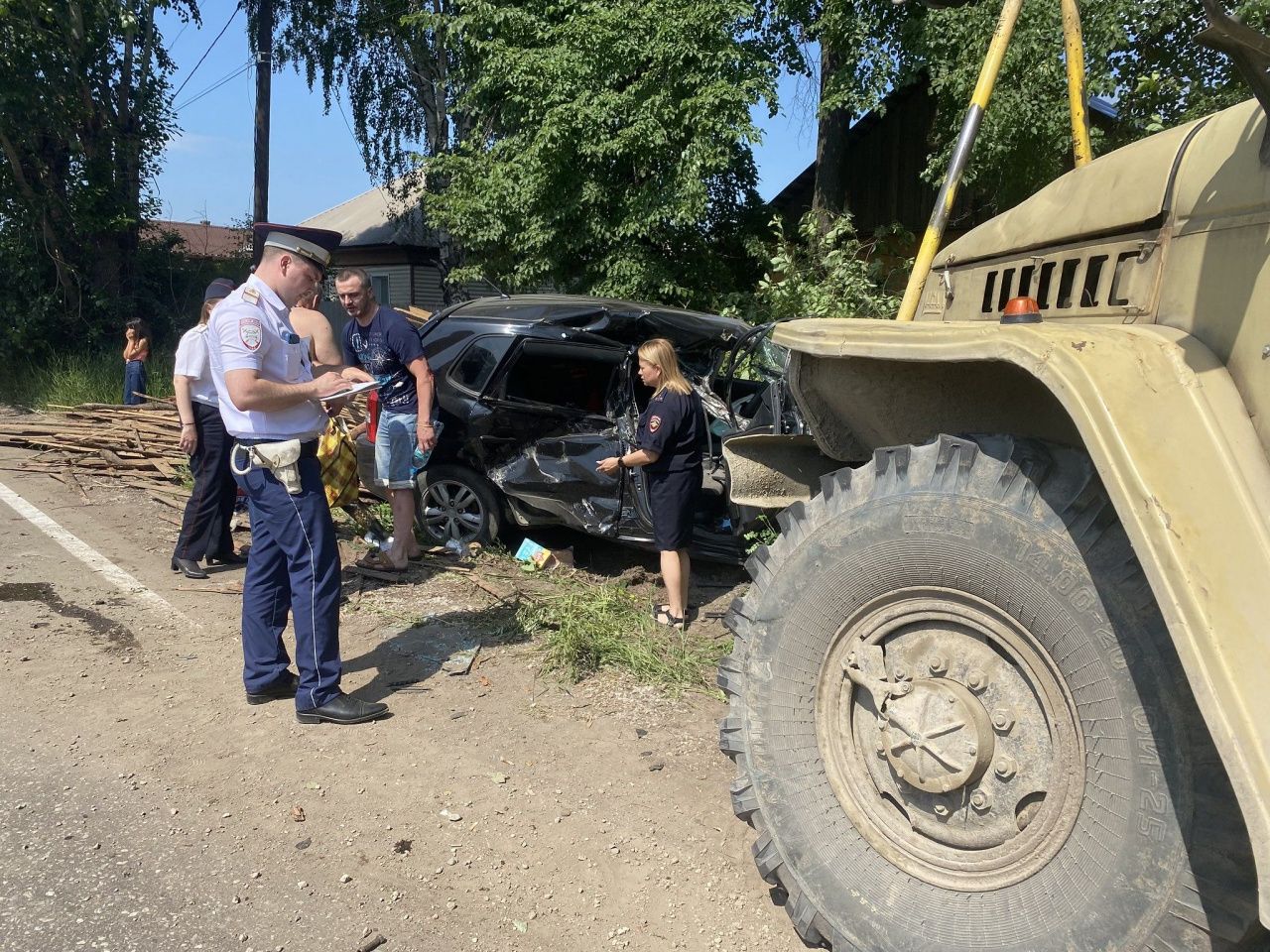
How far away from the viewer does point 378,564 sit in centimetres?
627

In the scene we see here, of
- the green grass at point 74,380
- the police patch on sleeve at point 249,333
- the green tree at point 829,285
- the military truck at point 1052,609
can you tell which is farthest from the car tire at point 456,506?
the green grass at point 74,380

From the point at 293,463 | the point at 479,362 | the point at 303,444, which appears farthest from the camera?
the point at 479,362

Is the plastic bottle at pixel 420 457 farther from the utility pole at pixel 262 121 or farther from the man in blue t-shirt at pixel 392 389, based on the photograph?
the utility pole at pixel 262 121

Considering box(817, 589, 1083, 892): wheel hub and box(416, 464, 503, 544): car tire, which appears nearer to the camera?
box(817, 589, 1083, 892): wheel hub

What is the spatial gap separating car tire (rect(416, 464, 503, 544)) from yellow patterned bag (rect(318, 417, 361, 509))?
1.59ft

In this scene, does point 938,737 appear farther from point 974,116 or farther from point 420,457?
point 420,457

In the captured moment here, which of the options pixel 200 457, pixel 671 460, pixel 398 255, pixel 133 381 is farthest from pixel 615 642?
pixel 398 255

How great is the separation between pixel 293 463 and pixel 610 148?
988 cm

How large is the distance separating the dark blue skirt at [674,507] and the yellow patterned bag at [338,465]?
247 cm

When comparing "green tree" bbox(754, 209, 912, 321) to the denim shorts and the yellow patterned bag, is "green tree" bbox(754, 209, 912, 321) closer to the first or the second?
the denim shorts

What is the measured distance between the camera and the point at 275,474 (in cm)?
394

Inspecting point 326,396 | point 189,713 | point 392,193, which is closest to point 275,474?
point 326,396

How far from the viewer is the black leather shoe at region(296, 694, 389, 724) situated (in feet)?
13.2

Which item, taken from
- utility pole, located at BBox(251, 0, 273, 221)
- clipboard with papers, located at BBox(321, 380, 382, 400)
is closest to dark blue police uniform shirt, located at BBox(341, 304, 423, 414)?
clipboard with papers, located at BBox(321, 380, 382, 400)
